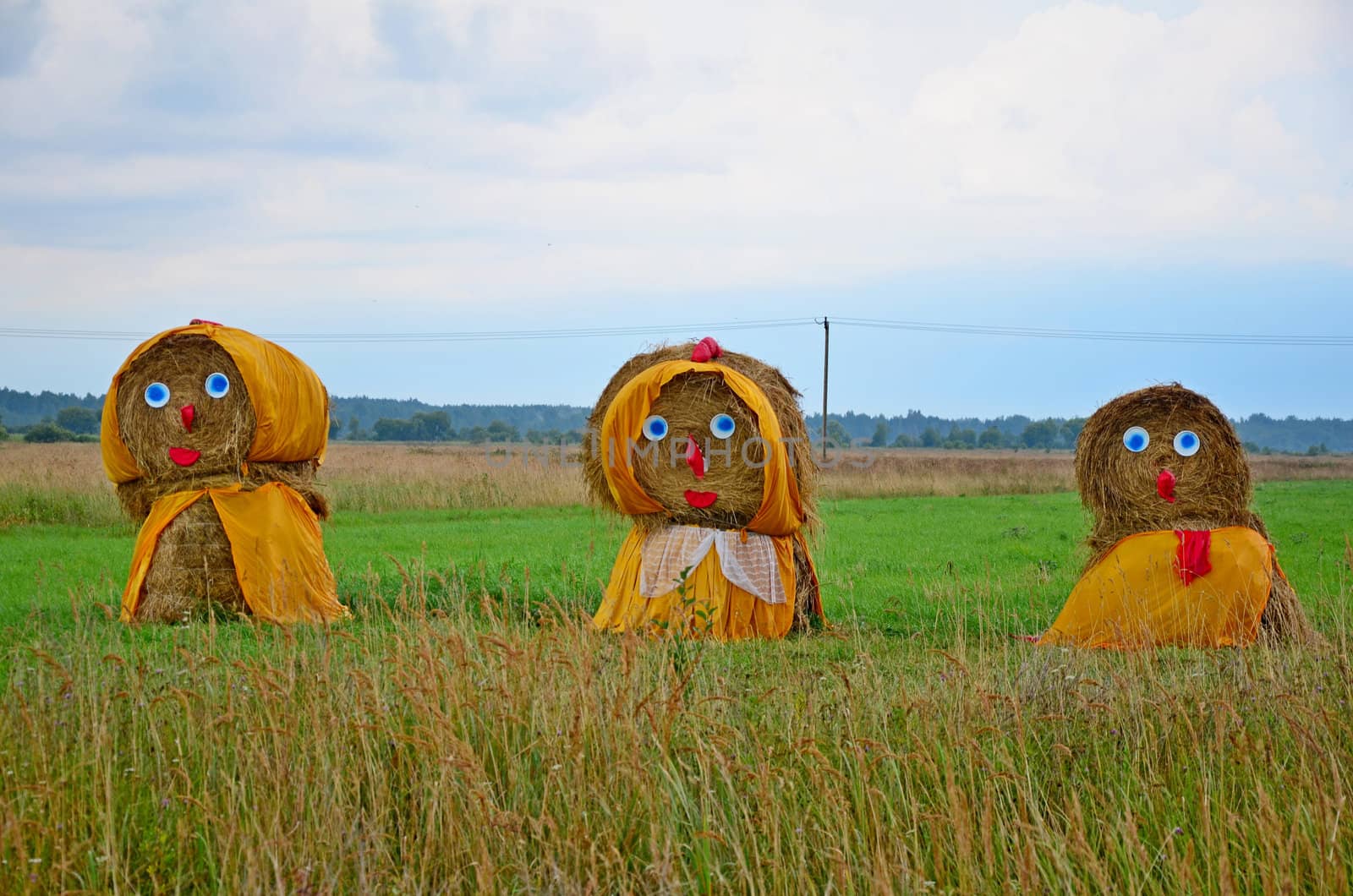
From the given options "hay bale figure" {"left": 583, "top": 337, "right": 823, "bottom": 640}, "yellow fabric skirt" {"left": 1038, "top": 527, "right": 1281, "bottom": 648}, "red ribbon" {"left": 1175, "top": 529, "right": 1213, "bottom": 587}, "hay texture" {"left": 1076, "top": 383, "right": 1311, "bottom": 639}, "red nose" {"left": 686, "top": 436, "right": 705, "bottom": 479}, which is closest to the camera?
"yellow fabric skirt" {"left": 1038, "top": 527, "right": 1281, "bottom": 648}

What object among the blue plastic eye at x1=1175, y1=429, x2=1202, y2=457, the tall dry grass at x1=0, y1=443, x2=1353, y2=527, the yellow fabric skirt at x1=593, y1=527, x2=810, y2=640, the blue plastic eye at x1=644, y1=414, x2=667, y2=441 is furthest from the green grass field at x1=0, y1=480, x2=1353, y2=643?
the blue plastic eye at x1=1175, y1=429, x2=1202, y2=457

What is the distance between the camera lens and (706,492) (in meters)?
9.34

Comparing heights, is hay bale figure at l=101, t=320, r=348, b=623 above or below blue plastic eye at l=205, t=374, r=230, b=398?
below

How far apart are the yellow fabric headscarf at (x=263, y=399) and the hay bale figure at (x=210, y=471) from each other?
1 cm

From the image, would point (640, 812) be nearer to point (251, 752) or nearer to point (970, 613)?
point (251, 752)

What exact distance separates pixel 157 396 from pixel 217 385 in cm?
52

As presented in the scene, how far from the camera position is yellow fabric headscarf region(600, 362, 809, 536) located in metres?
8.98

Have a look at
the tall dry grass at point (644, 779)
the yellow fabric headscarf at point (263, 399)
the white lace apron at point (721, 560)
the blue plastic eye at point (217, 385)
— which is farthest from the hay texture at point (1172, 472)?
the blue plastic eye at point (217, 385)

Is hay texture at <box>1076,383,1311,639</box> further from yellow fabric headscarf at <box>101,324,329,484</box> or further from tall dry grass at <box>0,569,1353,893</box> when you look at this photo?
yellow fabric headscarf at <box>101,324,329,484</box>

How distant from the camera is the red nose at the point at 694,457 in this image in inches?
366

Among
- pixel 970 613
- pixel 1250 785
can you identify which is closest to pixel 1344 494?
pixel 970 613

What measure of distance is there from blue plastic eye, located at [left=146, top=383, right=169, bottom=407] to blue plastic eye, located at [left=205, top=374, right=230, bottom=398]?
385 mm

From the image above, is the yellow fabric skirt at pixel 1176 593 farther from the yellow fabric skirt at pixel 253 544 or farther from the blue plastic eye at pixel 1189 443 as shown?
the yellow fabric skirt at pixel 253 544

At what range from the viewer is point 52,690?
5508 millimetres
